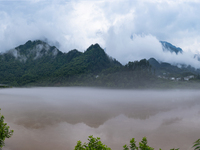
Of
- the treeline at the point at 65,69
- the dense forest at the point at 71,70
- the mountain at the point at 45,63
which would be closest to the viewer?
the dense forest at the point at 71,70

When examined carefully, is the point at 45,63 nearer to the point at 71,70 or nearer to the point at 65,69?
the point at 65,69

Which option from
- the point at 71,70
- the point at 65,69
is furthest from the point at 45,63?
the point at 71,70

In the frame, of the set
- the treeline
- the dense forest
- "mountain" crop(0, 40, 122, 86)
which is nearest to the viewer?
the dense forest

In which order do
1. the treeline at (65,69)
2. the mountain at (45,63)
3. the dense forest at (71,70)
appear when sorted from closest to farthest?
the dense forest at (71,70), the treeline at (65,69), the mountain at (45,63)

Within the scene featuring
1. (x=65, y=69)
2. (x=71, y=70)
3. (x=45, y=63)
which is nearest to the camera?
(x=71, y=70)

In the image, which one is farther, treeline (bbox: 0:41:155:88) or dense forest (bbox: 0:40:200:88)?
treeline (bbox: 0:41:155:88)

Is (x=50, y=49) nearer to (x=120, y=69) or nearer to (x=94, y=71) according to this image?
(x=94, y=71)

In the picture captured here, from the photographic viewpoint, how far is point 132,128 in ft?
46.4

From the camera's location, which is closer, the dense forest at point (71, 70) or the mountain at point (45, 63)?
the dense forest at point (71, 70)

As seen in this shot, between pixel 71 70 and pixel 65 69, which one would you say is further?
pixel 65 69

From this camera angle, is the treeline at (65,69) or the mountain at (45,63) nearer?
the treeline at (65,69)

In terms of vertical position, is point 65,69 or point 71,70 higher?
point 65,69

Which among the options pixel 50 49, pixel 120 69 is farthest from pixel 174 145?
pixel 50 49

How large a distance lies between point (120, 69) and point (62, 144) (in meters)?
70.4
